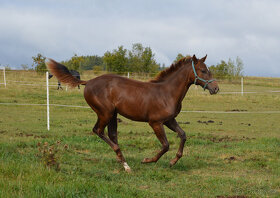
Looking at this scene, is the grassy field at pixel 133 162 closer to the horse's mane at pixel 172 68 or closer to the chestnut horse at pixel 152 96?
the chestnut horse at pixel 152 96

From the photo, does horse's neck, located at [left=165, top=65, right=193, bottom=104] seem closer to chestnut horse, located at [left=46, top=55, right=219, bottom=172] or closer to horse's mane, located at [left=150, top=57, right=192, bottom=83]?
chestnut horse, located at [left=46, top=55, right=219, bottom=172]

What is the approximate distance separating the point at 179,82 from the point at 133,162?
1.86 meters

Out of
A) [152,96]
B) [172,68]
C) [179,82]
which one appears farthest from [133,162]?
[172,68]

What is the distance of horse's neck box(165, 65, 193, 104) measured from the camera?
21.5ft

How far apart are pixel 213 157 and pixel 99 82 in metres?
3.13

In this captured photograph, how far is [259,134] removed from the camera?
38.1 ft

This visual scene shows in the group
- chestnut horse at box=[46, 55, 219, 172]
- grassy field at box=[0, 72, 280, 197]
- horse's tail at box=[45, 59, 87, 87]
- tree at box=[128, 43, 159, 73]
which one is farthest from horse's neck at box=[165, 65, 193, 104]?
tree at box=[128, 43, 159, 73]

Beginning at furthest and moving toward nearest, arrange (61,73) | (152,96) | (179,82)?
(61,73) < (179,82) < (152,96)

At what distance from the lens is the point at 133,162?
6.77 meters

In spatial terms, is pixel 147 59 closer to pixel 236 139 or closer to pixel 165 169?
pixel 236 139

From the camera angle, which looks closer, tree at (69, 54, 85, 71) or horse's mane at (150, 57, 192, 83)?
horse's mane at (150, 57, 192, 83)

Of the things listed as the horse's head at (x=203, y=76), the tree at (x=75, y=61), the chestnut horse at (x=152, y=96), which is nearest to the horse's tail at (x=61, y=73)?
the chestnut horse at (x=152, y=96)

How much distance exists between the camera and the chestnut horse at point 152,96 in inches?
253

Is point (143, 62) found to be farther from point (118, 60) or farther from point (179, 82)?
point (179, 82)
